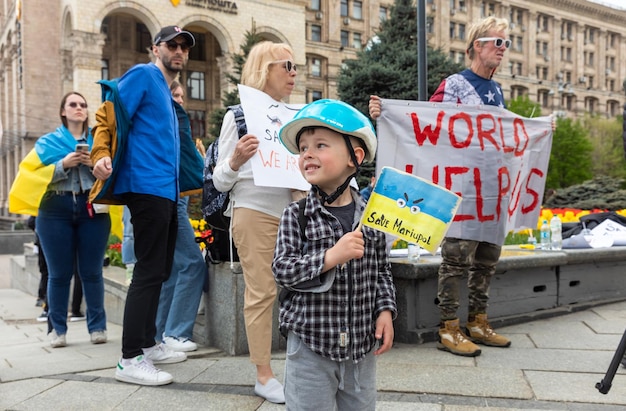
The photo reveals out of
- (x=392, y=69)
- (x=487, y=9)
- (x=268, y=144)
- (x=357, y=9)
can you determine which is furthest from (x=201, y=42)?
(x=268, y=144)

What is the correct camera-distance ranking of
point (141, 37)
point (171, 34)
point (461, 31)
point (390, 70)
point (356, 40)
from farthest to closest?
point (461, 31) < point (356, 40) < point (141, 37) < point (390, 70) < point (171, 34)

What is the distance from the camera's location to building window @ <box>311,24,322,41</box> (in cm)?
5069

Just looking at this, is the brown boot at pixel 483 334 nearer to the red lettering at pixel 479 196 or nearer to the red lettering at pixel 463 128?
the red lettering at pixel 479 196

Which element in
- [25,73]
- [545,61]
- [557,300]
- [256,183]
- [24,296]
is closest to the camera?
[256,183]

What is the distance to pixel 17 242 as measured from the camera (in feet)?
64.9

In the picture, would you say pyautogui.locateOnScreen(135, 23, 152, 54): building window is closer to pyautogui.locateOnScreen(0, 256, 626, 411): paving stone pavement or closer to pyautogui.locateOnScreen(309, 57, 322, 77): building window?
pyautogui.locateOnScreen(309, 57, 322, 77): building window

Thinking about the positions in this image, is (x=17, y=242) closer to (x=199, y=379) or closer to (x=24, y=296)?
(x=24, y=296)

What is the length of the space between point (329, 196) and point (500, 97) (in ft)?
9.07

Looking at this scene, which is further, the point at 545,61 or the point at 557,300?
the point at 545,61

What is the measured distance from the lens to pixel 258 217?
10.8 feet

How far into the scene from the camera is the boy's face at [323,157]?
204 centimetres

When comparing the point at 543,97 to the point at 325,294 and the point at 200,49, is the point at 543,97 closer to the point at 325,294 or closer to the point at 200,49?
the point at 200,49

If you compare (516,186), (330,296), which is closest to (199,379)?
(330,296)

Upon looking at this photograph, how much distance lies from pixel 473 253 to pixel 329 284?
7.69 feet
